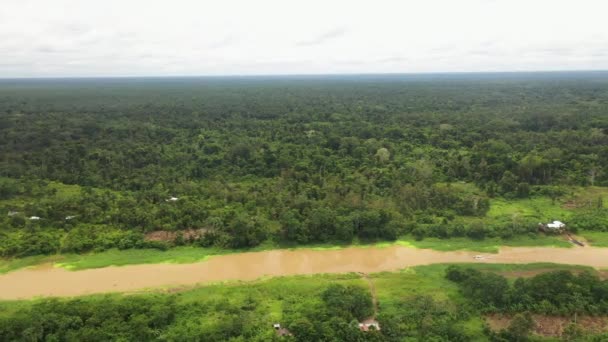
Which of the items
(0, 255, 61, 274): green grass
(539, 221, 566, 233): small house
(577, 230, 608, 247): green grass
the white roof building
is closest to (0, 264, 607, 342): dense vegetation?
(0, 255, 61, 274): green grass

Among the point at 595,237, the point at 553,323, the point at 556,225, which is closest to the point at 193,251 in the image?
the point at 553,323

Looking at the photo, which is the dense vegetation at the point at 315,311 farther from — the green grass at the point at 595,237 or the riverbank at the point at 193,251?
the green grass at the point at 595,237

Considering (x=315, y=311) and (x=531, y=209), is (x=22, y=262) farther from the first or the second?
(x=531, y=209)

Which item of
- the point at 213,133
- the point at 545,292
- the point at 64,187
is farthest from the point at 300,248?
the point at 213,133

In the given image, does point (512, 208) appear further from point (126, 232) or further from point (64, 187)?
point (64, 187)

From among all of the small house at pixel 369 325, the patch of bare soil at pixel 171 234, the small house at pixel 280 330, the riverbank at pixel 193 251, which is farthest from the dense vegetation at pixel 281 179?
the small house at pixel 280 330

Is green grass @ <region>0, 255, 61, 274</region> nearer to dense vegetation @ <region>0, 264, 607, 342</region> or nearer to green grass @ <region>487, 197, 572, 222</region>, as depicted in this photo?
dense vegetation @ <region>0, 264, 607, 342</region>
